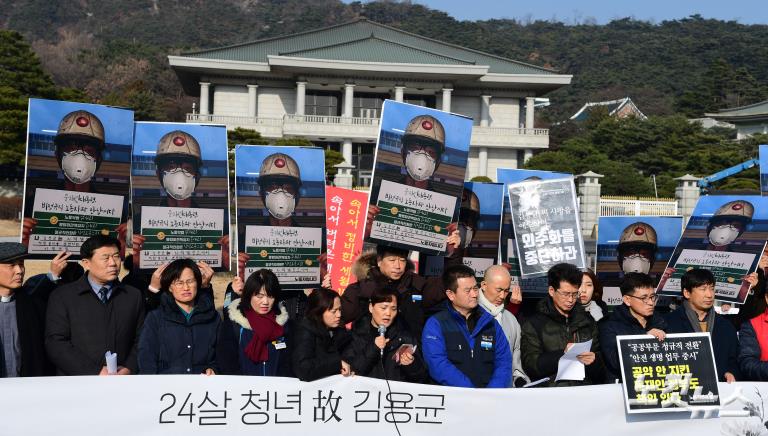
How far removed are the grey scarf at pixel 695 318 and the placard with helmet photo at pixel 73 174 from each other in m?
3.76

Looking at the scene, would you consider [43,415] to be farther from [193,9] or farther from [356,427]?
[193,9]

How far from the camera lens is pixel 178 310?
5098 mm

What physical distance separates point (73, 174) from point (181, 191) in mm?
709

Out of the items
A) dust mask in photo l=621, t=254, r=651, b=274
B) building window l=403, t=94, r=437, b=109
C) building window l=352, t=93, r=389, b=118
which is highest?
building window l=403, t=94, r=437, b=109

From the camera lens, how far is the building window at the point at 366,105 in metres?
46.8

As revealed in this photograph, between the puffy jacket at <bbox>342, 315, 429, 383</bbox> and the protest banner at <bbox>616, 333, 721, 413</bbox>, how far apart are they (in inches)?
44.3

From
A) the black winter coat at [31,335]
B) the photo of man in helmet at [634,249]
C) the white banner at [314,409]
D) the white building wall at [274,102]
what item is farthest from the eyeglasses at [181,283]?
the white building wall at [274,102]

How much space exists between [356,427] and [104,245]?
1.81 meters

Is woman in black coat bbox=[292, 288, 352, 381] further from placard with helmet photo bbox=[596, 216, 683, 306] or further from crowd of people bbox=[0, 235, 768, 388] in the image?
placard with helmet photo bbox=[596, 216, 683, 306]

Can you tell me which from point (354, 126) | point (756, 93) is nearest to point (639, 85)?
point (756, 93)

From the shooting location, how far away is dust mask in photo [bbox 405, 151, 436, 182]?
6.40m

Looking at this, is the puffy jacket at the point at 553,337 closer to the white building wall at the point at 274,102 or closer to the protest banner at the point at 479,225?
the protest banner at the point at 479,225

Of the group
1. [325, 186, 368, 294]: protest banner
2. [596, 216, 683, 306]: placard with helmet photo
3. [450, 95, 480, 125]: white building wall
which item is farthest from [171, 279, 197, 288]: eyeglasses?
[450, 95, 480, 125]: white building wall

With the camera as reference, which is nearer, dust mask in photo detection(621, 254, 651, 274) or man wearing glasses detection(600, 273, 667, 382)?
man wearing glasses detection(600, 273, 667, 382)
